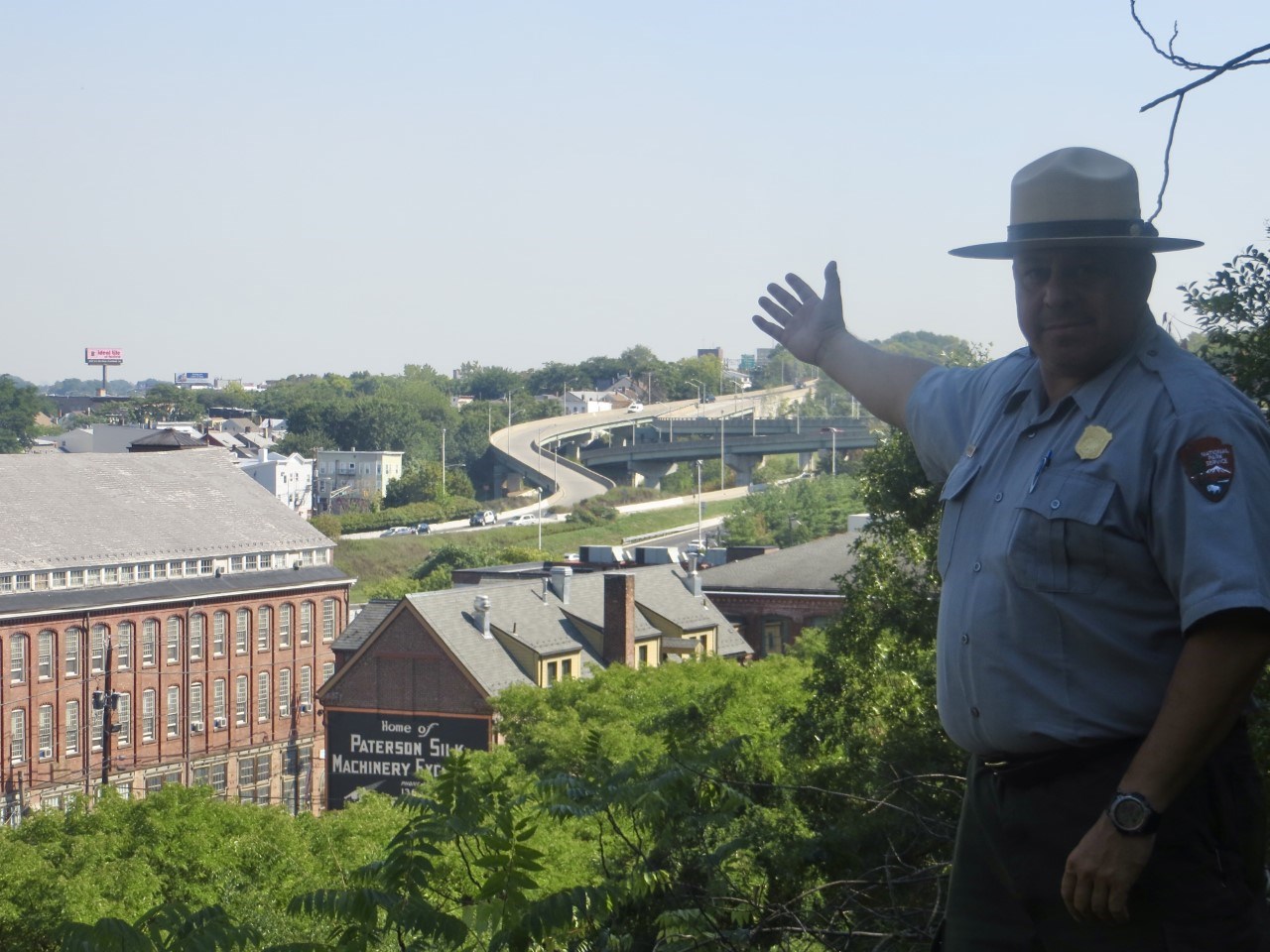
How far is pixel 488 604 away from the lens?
151ft

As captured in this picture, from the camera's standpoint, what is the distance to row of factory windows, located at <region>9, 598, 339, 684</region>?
52688 millimetres

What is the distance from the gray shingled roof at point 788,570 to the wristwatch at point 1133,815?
47.3 metres

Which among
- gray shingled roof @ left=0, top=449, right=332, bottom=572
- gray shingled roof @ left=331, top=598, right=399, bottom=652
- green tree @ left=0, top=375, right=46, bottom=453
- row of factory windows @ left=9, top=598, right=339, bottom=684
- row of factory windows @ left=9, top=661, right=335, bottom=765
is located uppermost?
green tree @ left=0, top=375, right=46, bottom=453

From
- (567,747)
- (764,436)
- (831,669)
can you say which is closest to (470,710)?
(567,747)

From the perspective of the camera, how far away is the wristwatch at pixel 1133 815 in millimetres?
2801

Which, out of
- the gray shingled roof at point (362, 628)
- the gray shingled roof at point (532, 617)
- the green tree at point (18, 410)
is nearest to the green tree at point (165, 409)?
the green tree at point (18, 410)

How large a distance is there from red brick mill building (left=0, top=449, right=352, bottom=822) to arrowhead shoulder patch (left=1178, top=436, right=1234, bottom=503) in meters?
50.6

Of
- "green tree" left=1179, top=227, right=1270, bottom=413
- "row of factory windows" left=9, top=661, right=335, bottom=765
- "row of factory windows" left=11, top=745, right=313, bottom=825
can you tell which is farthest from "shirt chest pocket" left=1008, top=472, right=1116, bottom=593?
"row of factory windows" left=11, top=745, right=313, bottom=825

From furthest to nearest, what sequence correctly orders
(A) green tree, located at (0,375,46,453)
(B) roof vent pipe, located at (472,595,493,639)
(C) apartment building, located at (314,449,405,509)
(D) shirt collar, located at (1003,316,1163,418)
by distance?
(A) green tree, located at (0,375,46,453) < (C) apartment building, located at (314,449,405,509) < (B) roof vent pipe, located at (472,595,493,639) < (D) shirt collar, located at (1003,316,1163,418)

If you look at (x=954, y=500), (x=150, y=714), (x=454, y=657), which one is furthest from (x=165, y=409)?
(x=954, y=500)

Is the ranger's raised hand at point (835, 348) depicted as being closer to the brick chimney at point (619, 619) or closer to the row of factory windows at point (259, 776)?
the brick chimney at point (619, 619)

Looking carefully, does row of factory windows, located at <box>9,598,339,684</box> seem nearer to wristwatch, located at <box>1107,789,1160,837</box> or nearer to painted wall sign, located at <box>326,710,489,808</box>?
painted wall sign, located at <box>326,710,489,808</box>

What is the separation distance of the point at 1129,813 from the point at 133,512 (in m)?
62.5

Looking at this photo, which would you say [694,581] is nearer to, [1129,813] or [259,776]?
[259,776]
